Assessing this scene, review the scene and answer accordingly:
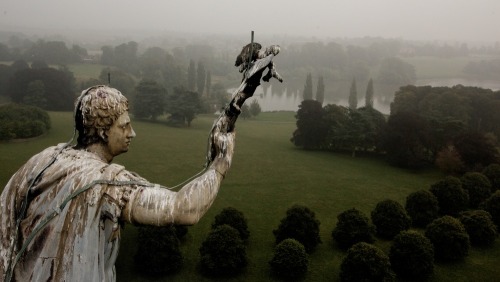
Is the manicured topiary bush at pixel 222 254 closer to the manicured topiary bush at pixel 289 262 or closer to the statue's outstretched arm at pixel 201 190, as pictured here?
the manicured topiary bush at pixel 289 262

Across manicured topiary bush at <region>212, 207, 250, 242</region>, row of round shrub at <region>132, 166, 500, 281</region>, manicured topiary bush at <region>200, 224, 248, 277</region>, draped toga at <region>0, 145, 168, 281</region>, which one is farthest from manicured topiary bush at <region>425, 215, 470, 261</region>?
draped toga at <region>0, 145, 168, 281</region>

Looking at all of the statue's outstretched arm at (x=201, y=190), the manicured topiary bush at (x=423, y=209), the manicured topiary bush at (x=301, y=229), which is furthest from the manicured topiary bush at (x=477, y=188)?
the statue's outstretched arm at (x=201, y=190)

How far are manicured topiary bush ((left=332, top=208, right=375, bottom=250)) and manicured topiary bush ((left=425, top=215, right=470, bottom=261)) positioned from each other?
3128 mm

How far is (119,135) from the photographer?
2.95 m

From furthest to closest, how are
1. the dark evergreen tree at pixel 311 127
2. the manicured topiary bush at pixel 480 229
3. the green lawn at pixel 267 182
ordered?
the dark evergreen tree at pixel 311 127, the manicured topiary bush at pixel 480 229, the green lawn at pixel 267 182

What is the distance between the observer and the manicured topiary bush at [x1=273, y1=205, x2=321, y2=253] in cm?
2209

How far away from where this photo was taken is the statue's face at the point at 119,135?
9.55ft

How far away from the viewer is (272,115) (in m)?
73.2

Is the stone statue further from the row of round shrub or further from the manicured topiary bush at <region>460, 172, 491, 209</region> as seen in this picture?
the manicured topiary bush at <region>460, 172, 491, 209</region>

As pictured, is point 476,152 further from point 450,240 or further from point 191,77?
point 191,77

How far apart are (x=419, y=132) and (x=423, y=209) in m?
15.6

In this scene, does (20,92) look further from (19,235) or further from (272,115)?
(19,235)

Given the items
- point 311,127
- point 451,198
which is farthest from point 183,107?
point 451,198

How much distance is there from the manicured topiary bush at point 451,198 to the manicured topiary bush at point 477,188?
4.87 ft
